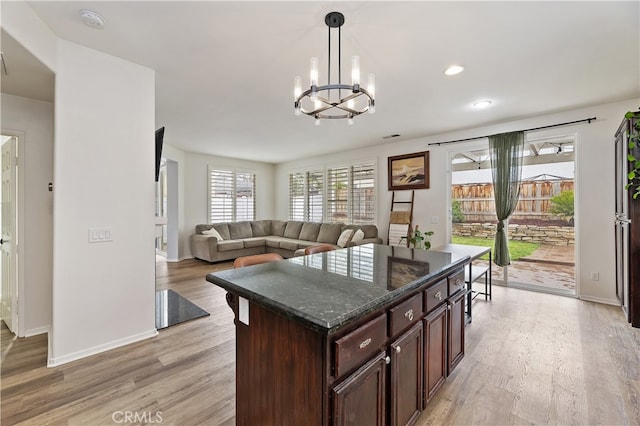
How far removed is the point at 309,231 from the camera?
22.7 feet

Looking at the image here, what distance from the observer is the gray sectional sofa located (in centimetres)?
606

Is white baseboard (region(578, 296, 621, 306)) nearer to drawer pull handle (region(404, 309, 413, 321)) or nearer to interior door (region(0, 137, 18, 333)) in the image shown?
drawer pull handle (region(404, 309, 413, 321))

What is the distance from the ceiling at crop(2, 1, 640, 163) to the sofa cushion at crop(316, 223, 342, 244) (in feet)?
10.1

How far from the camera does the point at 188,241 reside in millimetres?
6688

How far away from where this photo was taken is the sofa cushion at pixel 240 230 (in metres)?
7.02

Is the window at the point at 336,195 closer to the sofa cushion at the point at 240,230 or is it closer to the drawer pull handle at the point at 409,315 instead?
the sofa cushion at the point at 240,230

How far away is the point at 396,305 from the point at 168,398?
1695 mm

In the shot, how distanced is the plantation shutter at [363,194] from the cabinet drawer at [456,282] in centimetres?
407

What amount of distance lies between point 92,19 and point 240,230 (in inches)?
218

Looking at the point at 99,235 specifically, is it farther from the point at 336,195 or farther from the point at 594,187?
the point at 594,187

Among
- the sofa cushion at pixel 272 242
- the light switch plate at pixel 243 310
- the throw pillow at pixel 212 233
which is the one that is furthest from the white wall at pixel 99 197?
the sofa cushion at pixel 272 242

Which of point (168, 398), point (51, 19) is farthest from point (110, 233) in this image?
point (51, 19)

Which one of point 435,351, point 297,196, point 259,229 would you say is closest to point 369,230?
point 297,196

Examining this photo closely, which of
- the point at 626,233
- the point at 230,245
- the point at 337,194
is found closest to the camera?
the point at 626,233
